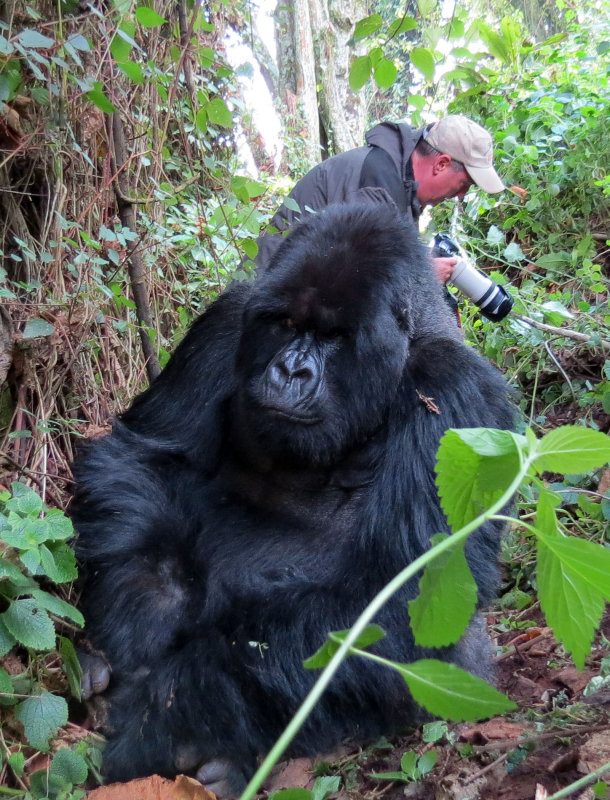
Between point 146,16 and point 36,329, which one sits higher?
point 146,16

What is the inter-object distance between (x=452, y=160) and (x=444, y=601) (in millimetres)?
4898

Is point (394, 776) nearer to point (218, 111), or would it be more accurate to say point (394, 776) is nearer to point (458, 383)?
point (458, 383)

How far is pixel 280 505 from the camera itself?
9.78 feet

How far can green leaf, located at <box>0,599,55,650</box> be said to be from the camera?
1.93m

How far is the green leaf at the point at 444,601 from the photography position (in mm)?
1143

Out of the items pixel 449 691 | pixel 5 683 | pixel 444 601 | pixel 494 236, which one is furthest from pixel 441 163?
pixel 449 691

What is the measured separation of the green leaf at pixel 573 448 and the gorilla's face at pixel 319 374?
4.75ft

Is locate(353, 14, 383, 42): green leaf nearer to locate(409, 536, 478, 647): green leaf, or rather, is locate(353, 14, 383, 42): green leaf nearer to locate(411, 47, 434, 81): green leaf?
locate(411, 47, 434, 81): green leaf

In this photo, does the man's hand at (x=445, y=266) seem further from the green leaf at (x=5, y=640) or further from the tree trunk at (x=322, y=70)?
the tree trunk at (x=322, y=70)

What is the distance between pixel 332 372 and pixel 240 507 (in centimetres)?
70

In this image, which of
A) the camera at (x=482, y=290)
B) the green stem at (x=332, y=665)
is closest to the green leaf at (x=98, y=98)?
the camera at (x=482, y=290)

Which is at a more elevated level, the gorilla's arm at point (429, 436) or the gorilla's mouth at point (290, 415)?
the gorilla's mouth at point (290, 415)

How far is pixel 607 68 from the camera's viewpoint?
6.73 meters

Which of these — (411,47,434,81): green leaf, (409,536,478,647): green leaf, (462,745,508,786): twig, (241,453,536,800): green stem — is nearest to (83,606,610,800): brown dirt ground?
(462,745,508,786): twig
